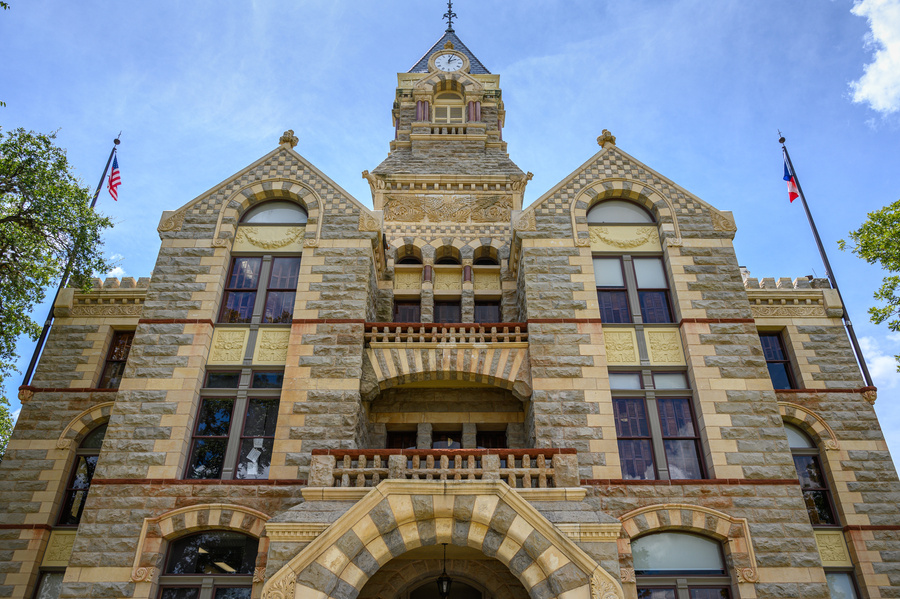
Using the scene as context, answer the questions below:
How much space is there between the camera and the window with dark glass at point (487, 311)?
19.7 meters

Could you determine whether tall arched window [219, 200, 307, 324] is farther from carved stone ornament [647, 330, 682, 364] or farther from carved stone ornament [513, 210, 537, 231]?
carved stone ornament [647, 330, 682, 364]

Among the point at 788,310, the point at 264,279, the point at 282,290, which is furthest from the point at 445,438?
the point at 788,310

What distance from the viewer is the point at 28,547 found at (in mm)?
15656

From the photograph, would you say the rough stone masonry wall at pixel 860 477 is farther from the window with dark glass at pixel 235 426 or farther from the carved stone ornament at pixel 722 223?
the window with dark glass at pixel 235 426

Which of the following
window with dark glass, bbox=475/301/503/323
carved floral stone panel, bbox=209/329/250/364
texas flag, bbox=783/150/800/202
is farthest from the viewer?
texas flag, bbox=783/150/800/202

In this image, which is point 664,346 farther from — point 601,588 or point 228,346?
point 228,346

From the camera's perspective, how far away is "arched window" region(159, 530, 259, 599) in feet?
43.3

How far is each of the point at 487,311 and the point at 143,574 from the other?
37.5 ft

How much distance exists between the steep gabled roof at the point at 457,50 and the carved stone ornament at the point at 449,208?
9308 mm

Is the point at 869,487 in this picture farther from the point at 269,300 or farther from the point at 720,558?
the point at 269,300

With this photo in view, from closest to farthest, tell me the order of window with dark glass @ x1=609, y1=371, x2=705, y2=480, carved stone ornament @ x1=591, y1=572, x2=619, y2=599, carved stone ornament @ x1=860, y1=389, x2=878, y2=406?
carved stone ornament @ x1=591, y1=572, x2=619, y2=599, window with dark glass @ x1=609, y1=371, x2=705, y2=480, carved stone ornament @ x1=860, y1=389, x2=878, y2=406

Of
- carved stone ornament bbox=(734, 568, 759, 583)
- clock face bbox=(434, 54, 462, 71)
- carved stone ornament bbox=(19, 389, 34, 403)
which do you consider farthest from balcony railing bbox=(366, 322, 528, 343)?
clock face bbox=(434, 54, 462, 71)

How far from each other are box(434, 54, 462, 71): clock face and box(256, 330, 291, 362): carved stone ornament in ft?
54.9

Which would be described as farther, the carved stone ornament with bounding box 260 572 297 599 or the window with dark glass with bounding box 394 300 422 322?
the window with dark glass with bounding box 394 300 422 322
